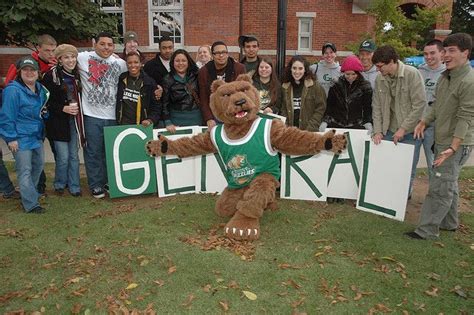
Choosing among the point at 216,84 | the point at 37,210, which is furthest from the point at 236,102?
the point at 37,210

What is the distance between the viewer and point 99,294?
11.3 feet

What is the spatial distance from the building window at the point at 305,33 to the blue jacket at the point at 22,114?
43.7 ft

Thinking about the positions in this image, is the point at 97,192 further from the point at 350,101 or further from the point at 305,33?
the point at 305,33

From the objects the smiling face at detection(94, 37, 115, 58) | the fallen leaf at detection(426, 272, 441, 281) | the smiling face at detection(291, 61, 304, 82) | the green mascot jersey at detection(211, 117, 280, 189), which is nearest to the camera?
the fallen leaf at detection(426, 272, 441, 281)

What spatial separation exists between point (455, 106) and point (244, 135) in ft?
7.16

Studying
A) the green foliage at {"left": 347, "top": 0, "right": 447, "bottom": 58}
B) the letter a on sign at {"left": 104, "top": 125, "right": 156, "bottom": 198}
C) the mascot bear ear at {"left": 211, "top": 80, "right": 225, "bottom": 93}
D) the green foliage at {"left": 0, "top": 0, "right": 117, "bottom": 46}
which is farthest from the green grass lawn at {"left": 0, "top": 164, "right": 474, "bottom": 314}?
the green foliage at {"left": 347, "top": 0, "right": 447, "bottom": 58}

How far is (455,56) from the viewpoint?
405 cm

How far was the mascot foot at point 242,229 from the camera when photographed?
435 centimetres

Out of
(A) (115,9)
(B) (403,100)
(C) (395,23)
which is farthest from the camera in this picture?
(A) (115,9)

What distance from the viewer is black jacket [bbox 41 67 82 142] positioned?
18.1 ft

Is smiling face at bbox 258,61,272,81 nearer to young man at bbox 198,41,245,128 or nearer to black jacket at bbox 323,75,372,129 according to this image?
young man at bbox 198,41,245,128

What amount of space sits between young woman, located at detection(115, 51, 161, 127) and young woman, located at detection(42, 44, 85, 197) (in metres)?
0.57

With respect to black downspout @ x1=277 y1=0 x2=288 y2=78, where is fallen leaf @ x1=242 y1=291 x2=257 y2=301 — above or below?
below

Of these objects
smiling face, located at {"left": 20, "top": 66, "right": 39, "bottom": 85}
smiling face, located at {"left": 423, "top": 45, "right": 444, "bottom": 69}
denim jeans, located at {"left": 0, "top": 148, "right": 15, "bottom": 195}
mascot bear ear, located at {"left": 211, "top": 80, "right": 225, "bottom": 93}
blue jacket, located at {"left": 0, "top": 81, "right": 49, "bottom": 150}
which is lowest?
denim jeans, located at {"left": 0, "top": 148, "right": 15, "bottom": 195}
